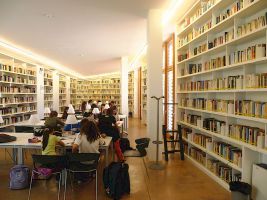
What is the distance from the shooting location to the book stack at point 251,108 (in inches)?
130

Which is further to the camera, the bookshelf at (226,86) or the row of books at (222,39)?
the row of books at (222,39)

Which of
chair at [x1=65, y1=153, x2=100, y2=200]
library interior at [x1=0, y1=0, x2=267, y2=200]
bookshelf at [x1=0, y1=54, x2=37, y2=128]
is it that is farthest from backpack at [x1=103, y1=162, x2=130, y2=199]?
bookshelf at [x1=0, y1=54, x2=37, y2=128]

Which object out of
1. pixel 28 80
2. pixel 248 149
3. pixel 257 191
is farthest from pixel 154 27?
pixel 28 80

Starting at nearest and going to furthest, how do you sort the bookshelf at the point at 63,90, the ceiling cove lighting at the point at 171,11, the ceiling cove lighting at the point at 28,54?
the ceiling cove lighting at the point at 171,11 < the ceiling cove lighting at the point at 28,54 < the bookshelf at the point at 63,90

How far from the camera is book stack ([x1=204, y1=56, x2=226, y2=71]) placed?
173 inches

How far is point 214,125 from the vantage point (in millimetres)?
4707

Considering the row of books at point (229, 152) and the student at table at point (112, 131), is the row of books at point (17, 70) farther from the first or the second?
the row of books at point (229, 152)

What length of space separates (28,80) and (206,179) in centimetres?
853

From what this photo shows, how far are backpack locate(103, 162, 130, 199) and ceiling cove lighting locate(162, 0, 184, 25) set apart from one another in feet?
12.4

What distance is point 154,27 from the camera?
231 inches

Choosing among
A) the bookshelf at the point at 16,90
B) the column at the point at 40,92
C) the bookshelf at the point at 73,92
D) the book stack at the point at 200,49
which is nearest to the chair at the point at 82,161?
the book stack at the point at 200,49

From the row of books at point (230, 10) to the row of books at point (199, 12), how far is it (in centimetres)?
32

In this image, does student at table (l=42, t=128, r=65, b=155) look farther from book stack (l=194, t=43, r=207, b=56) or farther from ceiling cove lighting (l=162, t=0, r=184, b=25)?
ceiling cove lighting (l=162, t=0, r=184, b=25)

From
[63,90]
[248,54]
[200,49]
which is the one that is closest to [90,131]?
[248,54]
